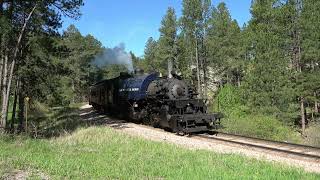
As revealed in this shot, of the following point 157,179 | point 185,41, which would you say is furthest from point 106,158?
point 185,41

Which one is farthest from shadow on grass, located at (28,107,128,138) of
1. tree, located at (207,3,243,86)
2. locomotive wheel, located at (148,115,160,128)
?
tree, located at (207,3,243,86)

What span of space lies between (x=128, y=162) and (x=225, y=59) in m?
49.9

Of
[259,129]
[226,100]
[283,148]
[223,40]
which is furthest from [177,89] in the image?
[223,40]

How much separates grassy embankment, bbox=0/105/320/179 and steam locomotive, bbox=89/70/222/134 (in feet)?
16.9

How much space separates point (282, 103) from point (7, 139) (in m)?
27.9

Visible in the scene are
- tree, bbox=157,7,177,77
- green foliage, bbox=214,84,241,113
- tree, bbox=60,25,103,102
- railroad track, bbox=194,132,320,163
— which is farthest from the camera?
tree, bbox=60,25,103,102

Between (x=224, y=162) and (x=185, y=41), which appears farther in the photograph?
(x=185, y=41)

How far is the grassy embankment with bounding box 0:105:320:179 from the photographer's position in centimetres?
1070

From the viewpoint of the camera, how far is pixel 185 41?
57812mm

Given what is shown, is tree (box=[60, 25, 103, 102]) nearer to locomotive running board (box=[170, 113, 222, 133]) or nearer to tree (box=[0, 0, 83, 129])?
tree (box=[0, 0, 83, 129])

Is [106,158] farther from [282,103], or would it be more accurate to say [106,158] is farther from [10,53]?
[282,103]

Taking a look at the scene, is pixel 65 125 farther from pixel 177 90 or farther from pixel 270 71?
pixel 270 71

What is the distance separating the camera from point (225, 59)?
6112 cm

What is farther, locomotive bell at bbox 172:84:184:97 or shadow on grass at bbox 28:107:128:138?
locomotive bell at bbox 172:84:184:97
